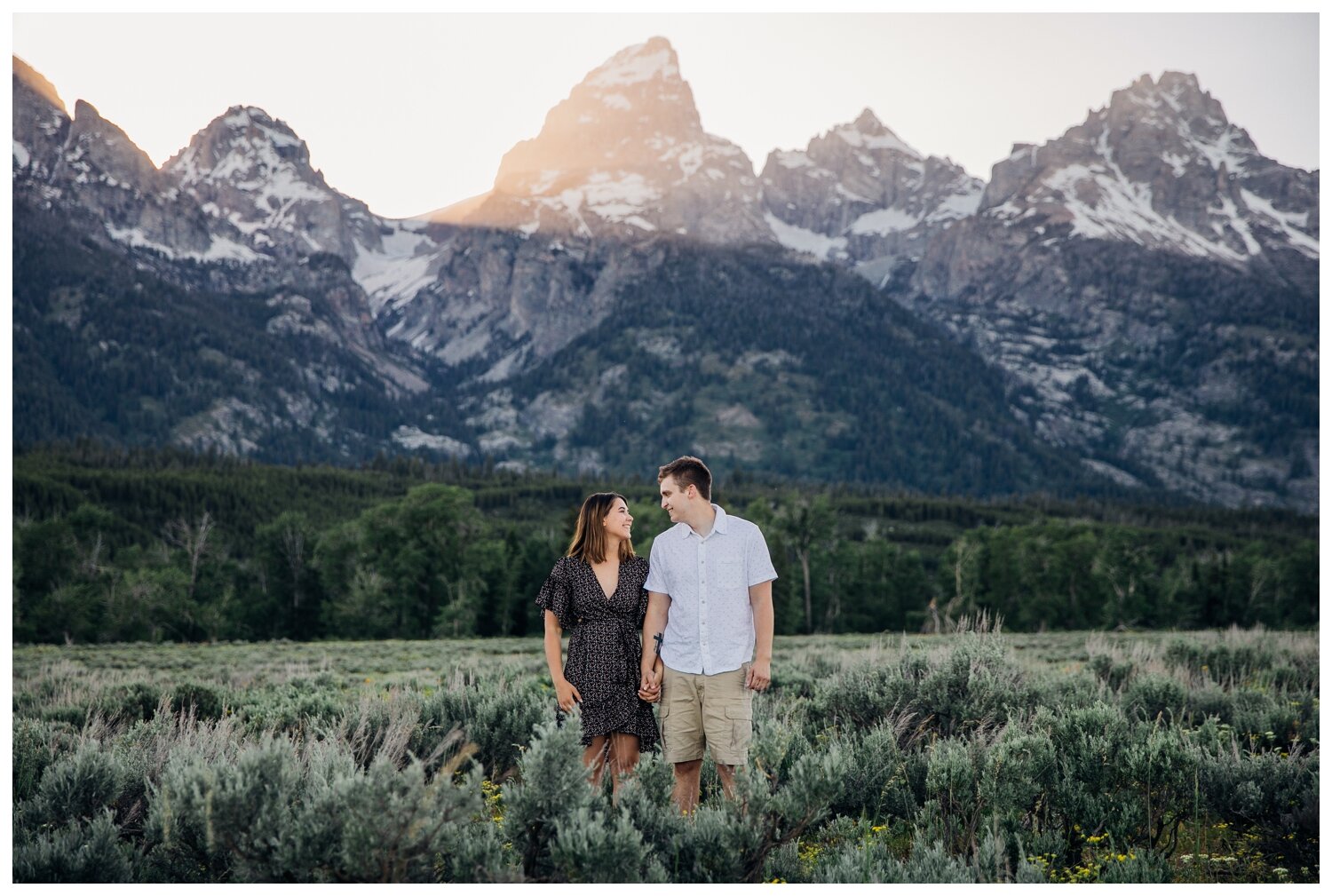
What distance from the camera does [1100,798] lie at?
6637 mm

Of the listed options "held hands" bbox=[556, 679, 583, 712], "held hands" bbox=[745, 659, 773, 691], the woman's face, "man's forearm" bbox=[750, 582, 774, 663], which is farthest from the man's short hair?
"held hands" bbox=[556, 679, 583, 712]

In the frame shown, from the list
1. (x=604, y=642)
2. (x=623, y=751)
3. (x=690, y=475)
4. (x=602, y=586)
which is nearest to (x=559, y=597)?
(x=602, y=586)

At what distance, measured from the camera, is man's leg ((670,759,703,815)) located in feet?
21.4

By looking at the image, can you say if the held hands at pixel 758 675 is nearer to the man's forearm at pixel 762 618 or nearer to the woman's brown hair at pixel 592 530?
the man's forearm at pixel 762 618

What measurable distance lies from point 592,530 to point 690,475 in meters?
0.80

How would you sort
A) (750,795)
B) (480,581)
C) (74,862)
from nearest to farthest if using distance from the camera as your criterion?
1. (74,862)
2. (750,795)
3. (480,581)

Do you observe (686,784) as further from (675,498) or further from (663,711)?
(675,498)

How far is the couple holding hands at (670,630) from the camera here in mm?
6387

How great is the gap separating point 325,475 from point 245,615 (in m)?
129

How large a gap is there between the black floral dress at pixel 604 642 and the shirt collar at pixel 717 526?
0.48m

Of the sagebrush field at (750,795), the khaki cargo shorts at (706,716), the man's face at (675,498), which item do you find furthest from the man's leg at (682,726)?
the man's face at (675,498)

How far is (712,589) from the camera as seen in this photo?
6.37 m

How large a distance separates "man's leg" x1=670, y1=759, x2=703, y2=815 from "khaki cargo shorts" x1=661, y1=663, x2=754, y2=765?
66mm

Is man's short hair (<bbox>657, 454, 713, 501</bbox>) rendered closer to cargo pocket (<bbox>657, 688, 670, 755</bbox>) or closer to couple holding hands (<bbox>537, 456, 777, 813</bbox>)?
couple holding hands (<bbox>537, 456, 777, 813</bbox>)
